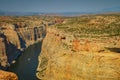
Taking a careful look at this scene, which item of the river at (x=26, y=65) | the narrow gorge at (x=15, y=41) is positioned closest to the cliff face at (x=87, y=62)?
the river at (x=26, y=65)

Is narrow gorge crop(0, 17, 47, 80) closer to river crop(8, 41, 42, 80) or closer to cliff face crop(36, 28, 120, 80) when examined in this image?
river crop(8, 41, 42, 80)

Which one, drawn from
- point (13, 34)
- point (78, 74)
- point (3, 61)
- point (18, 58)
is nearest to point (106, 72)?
point (78, 74)

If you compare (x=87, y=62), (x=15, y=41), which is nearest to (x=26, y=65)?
(x=15, y=41)

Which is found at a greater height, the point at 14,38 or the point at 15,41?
the point at 14,38

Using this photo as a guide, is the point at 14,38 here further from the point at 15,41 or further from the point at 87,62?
the point at 87,62

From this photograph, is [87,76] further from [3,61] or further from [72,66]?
[3,61]

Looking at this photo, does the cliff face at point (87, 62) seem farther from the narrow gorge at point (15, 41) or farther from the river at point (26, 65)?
the narrow gorge at point (15, 41)

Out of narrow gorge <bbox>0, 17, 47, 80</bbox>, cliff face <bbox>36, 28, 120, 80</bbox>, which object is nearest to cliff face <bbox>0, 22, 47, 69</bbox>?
narrow gorge <bbox>0, 17, 47, 80</bbox>
